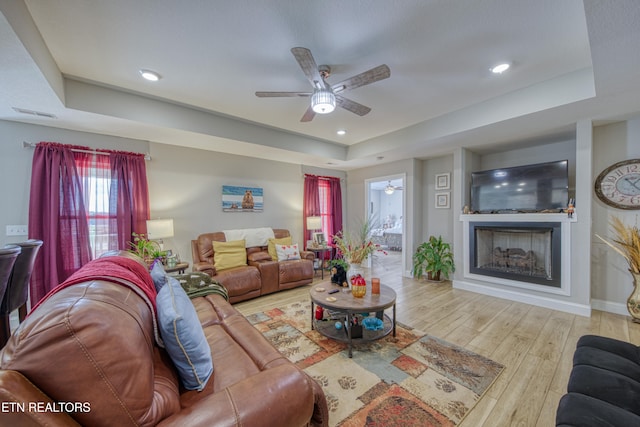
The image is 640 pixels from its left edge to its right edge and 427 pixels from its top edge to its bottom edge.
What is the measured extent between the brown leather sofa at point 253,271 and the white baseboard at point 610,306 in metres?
3.93

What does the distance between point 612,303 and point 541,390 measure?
2461 millimetres

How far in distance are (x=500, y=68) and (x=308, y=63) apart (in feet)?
6.24

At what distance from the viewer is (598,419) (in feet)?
3.40

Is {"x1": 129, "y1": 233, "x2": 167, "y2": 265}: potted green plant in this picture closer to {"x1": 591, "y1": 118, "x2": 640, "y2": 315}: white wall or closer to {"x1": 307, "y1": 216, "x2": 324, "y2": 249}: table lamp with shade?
{"x1": 307, "y1": 216, "x2": 324, "y2": 249}: table lamp with shade

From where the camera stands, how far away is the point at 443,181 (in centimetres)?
476

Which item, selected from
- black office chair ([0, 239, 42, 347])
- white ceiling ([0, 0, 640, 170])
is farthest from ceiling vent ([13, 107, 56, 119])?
black office chair ([0, 239, 42, 347])

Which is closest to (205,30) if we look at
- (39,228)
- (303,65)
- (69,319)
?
(303,65)

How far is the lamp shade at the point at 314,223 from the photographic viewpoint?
535 centimetres

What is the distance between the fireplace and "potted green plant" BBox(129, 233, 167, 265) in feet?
15.5

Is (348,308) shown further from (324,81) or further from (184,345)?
→ (324,81)

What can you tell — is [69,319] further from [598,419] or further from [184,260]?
[184,260]

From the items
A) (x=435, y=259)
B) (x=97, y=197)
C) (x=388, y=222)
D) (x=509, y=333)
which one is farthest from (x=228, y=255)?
(x=388, y=222)

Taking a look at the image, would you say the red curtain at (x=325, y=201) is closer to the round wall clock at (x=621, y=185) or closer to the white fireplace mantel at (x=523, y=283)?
the white fireplace mantel at (x=523, y=283)

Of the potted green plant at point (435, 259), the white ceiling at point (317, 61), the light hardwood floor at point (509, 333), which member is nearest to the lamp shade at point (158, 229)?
the white ceiling at point (317, 61)
